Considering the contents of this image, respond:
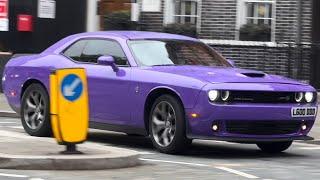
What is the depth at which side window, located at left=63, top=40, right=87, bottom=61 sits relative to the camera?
426 inches

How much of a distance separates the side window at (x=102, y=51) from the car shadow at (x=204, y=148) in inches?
47.7

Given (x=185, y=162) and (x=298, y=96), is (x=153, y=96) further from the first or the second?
(x=298, y=96)

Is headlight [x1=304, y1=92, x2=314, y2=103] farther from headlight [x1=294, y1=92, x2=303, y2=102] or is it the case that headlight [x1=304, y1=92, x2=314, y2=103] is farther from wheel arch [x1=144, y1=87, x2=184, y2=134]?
wheel arch [x1=144, y1=87, x2=184, y2=134]

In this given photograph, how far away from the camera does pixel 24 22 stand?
20.8 meters

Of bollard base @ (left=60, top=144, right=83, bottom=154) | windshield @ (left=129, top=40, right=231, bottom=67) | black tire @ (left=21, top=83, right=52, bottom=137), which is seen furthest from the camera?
black tire @ (left=21, top=83, right=52, bottom=137)

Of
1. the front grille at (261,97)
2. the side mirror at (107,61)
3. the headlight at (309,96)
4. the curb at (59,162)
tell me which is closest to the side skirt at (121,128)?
the side mirror at (107,61)

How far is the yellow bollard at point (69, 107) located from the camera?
8.30 meters

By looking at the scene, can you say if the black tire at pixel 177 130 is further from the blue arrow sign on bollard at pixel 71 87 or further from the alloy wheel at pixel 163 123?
the blue arrow sign on bollard at pixel 71 87

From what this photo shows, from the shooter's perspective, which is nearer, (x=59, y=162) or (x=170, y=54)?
(x=59, y=162)

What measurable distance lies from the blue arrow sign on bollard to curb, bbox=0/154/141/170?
686 mm

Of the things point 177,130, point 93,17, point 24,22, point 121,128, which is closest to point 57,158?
point 177,130

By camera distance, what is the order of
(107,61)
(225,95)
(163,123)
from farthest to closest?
(107,61) → (163,123) → (225,95)

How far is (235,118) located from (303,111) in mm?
1034

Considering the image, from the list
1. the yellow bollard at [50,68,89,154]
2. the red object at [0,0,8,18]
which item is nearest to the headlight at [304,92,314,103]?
the yellow bollard at [50,68,89,154]
